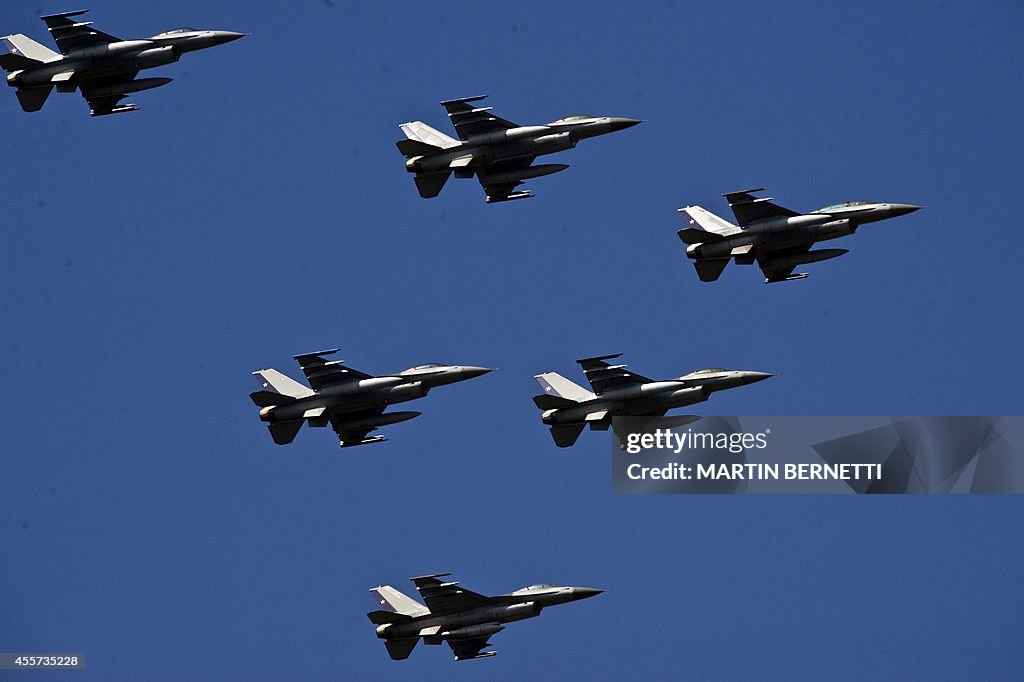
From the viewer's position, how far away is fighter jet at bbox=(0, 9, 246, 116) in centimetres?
7681

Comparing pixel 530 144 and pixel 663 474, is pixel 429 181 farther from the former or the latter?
pixel 663 474

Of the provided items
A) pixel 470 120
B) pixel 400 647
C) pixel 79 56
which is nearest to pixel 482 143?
pixel 470 120

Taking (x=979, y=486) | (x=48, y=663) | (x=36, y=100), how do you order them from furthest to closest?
(x=48, y=663) → (x=979, y=486) → (x=36, y=100)

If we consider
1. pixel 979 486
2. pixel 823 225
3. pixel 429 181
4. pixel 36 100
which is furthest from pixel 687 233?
pixel 36 100

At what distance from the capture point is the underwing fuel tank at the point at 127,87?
78.5 meters

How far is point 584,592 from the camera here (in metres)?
79.3

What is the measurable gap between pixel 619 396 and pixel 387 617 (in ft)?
43.2

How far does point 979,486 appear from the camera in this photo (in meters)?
83.2

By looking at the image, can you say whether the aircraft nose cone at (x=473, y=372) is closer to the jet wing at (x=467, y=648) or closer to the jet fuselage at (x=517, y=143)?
the jet fuselage at (x=517, y=143)

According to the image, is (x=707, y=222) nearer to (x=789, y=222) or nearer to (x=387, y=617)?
(x=789, y=222)

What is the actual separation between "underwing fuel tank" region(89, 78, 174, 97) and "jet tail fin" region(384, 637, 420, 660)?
24.5 m

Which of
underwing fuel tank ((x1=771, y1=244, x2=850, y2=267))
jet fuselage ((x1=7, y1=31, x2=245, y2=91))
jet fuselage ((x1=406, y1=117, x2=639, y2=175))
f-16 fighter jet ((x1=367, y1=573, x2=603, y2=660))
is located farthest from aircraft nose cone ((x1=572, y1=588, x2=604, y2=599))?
jet fuselage ((x1=7, y1=31, x2=245, y2=91))

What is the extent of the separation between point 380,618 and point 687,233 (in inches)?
795

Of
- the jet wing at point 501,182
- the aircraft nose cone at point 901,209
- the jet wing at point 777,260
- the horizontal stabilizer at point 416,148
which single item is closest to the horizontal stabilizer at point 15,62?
the horizontal stabilizer at point 416,148
